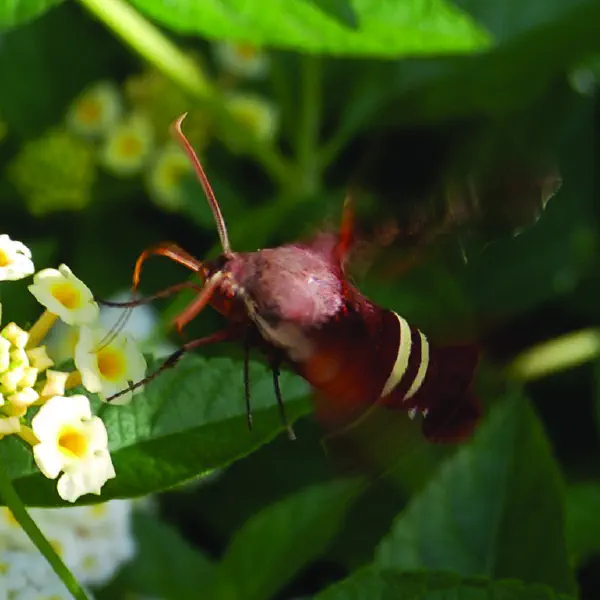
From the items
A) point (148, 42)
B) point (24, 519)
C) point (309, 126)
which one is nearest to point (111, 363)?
point (24, 519)

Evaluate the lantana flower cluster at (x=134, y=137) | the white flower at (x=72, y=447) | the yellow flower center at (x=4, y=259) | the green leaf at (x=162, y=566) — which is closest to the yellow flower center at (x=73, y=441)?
the white flower at (x=72, y=447)

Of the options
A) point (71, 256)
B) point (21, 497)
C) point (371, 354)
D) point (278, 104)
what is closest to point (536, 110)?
point (278, 104)

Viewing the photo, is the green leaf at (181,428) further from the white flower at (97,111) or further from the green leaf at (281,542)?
the white flower at (97,111)

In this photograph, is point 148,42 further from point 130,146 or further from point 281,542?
point 281,542

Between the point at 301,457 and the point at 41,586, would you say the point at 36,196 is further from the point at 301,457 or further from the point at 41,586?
the point at 41,586

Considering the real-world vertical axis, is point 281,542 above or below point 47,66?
below
